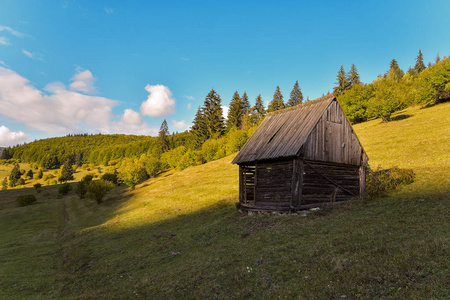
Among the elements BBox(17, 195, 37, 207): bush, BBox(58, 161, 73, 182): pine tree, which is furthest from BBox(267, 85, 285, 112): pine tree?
BBox(58, 161, 73, 182): pine tree

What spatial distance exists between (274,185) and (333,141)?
18.5 ft

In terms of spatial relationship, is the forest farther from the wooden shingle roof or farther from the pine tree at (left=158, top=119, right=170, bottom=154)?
the wooden shingle roof

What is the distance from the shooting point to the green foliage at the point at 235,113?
8783 centimetres

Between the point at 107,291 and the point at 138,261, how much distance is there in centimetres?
381

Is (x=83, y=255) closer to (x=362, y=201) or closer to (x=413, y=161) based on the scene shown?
(x=362, y=201)

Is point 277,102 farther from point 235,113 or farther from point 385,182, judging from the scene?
point 385,182

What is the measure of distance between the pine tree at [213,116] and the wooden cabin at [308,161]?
215ft

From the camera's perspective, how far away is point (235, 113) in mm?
88375

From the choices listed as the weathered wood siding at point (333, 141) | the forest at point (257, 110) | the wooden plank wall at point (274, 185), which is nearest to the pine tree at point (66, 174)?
the forest at point (257, 110)

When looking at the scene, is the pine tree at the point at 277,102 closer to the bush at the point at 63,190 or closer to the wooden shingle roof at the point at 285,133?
the wooden shingle roof at the point at 285,133

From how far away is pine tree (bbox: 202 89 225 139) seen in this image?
277 feet

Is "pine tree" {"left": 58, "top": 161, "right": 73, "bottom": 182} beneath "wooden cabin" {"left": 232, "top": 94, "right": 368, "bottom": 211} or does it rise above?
beneath

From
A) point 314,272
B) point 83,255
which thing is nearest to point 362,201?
point 314,272

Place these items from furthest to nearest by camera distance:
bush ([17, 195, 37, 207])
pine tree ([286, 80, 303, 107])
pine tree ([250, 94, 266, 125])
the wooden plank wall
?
pine tree ([286, 80, 303, 107])
pine tree ([250, 94, 266, 125])
bush ([17, 195, 37, 207])
the wooden plank wall
